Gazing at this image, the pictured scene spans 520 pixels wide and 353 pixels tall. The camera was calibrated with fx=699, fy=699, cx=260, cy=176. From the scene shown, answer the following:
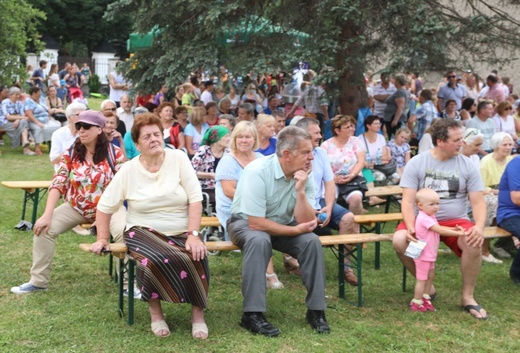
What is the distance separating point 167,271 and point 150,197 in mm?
590

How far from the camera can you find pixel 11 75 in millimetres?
15648

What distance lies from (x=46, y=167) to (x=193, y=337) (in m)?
8.53

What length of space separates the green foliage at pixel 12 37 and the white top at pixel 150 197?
11.4 m

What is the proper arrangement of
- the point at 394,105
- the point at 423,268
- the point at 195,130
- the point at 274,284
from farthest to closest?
the point at 394,105 → the point at 195,130 → the point at 274,284 → the point at 423,268

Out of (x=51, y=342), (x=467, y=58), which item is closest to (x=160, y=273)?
(x=51, y=342)

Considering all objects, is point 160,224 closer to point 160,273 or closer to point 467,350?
point 160,273

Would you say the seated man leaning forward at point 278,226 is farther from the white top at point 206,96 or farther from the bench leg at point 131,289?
the white top at point 206,96

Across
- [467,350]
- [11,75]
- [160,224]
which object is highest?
[11,75]

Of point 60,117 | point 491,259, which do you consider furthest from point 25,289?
point 60,117

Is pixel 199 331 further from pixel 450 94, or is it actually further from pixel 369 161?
pixel 450 94

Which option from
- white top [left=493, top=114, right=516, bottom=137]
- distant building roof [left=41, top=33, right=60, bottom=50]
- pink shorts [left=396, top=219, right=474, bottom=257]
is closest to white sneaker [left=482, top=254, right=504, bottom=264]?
pink shorts [left=396, top=219, right=474, bottom=257]

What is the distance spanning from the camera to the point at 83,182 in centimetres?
565

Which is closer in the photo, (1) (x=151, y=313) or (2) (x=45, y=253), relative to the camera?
(1) (x=151, y=313)

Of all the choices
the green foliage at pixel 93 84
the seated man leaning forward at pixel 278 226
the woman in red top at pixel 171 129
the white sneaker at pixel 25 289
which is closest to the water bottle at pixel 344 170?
the seated man leaning forward at pixel 278 226
